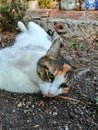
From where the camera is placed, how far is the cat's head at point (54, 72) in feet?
7.70

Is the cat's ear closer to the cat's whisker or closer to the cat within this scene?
the cat

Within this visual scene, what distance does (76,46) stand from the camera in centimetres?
354

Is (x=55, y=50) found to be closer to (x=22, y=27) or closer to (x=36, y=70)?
(x=36, y=70)

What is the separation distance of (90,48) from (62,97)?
41.4 inches

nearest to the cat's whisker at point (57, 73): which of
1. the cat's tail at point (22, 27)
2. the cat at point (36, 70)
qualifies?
the cat at point (36, 70)

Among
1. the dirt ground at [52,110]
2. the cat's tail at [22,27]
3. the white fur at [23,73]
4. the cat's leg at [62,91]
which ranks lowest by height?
the dirt ground at [52,110]

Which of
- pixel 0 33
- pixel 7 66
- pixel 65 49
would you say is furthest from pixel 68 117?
pixel 0 33

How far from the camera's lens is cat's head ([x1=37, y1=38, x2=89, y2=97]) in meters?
2.35

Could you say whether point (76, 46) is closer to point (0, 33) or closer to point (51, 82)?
point (0, 33)

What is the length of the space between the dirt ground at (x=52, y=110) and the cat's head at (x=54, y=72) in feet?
0.48

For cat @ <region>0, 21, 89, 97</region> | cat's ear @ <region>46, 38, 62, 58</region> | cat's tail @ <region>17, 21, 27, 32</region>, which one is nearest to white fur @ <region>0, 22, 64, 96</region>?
cat @ <region>0, 21, 89, 97</region>

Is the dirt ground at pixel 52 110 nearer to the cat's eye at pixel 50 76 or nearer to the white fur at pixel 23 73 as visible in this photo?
the white fur at pixel 23 73

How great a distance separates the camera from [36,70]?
243 centimetres

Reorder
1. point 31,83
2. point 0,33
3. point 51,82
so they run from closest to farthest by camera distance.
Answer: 1. point 51,82
2. point 31,83
3. point 0,33
